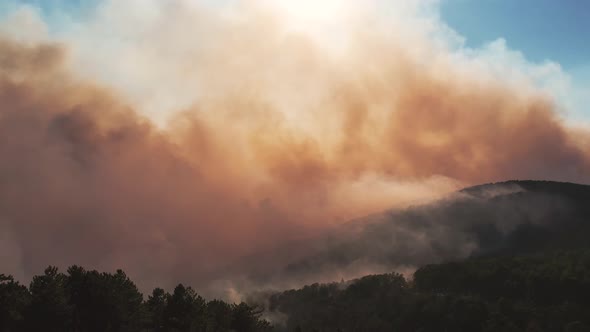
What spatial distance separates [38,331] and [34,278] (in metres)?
14.5

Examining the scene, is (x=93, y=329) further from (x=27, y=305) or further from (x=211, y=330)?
(x=211, y=330)

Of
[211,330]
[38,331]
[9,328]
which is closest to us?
[9,328]

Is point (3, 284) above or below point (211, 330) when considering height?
above

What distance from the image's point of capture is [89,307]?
169m

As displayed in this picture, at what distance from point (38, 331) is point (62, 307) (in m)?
8.23

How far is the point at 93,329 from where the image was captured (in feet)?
548

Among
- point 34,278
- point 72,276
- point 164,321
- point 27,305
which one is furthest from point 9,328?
point 164,321

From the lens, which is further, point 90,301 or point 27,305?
point 90,301

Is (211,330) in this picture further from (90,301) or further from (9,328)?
(9,328)

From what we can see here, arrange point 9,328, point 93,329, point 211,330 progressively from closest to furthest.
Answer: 1. point 9,328
2. point 93,329
3. point 211,330

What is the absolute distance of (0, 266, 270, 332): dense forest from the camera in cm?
14925

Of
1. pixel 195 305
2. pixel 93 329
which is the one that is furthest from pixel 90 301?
pixel 195 305

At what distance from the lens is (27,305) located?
151500 millimetres

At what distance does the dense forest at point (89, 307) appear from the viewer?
149250mm
